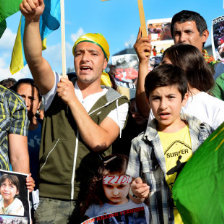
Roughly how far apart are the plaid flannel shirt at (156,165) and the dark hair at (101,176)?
441 millimetres

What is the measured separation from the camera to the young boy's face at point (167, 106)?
2398mm

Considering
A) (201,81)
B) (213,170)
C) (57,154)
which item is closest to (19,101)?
(57,154)

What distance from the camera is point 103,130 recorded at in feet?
9.18

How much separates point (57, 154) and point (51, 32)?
4.46 ft

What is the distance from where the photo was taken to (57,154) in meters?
2.74

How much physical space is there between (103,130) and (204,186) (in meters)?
1.13

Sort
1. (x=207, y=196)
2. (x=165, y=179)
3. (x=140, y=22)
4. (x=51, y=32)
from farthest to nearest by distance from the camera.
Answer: (x=51, y=32) → (x=140, y=22) → (x=165, y=179) → (x=207, y=196)

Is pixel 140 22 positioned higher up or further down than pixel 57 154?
higher up

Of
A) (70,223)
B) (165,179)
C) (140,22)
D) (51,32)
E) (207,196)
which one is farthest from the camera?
(51,32)

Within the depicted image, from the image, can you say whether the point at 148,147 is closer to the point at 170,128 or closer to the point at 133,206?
the point at 170,128

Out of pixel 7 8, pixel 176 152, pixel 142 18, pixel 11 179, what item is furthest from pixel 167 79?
pixel 7 8

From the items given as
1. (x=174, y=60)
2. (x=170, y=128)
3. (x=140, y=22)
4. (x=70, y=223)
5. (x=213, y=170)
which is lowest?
(x=70, y=223)

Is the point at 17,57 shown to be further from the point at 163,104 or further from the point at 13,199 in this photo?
the point at 163,104

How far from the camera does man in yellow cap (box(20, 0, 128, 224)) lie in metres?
2.70
